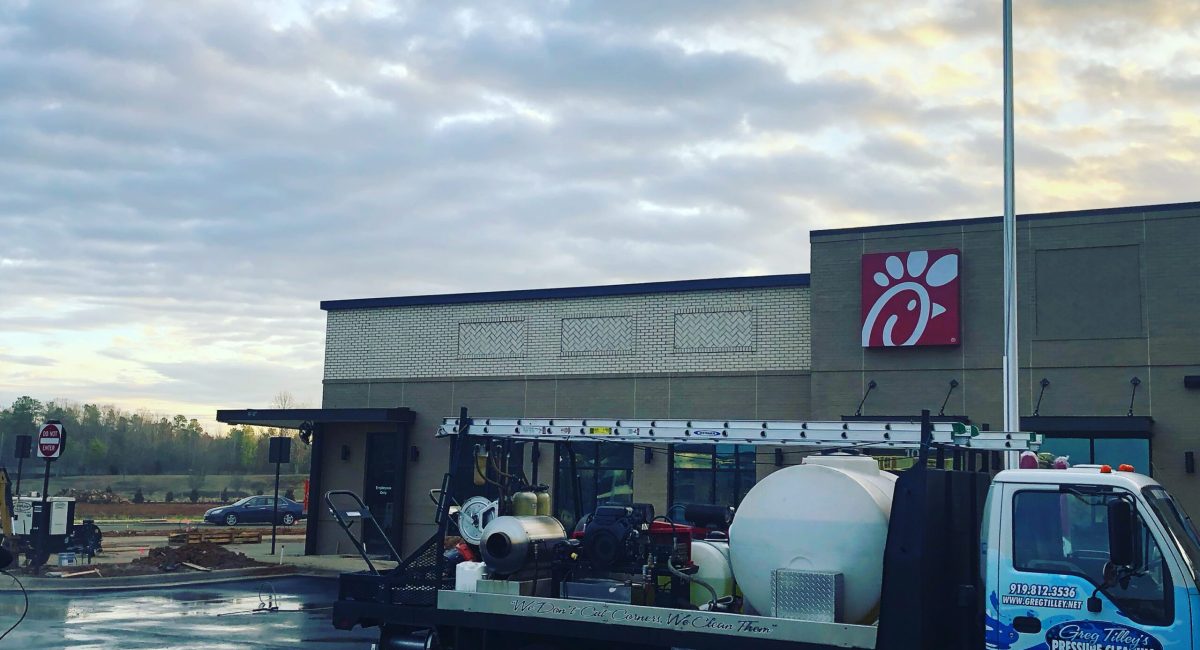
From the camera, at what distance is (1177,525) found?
7711 mm

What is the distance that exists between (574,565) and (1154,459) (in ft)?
48.6

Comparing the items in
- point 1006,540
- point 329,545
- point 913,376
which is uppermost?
point 913,376

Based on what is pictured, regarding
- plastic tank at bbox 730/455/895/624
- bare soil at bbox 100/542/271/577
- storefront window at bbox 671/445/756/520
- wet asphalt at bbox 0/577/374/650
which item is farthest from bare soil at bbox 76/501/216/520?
plastic tank at bbox 730/455/895/624

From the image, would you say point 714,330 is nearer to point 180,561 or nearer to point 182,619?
point 182,619

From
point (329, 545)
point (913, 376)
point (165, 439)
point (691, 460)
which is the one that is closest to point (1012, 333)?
point (913, 376)

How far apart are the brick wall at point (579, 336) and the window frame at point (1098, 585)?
1649 centimetres

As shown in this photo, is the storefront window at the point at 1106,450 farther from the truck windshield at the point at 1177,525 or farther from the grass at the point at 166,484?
the grass at the point at 166,484

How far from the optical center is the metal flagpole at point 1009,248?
17.5 meters

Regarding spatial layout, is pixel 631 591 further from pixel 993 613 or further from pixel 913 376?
pixel 913 376

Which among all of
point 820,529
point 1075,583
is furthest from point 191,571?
point 1075,583

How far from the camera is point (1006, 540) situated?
7941 millimetres

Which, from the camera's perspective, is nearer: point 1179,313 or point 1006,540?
point 1006,540

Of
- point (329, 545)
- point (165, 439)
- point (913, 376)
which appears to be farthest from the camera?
point (165, 439)

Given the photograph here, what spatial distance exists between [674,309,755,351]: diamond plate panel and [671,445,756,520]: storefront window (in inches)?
94.9
